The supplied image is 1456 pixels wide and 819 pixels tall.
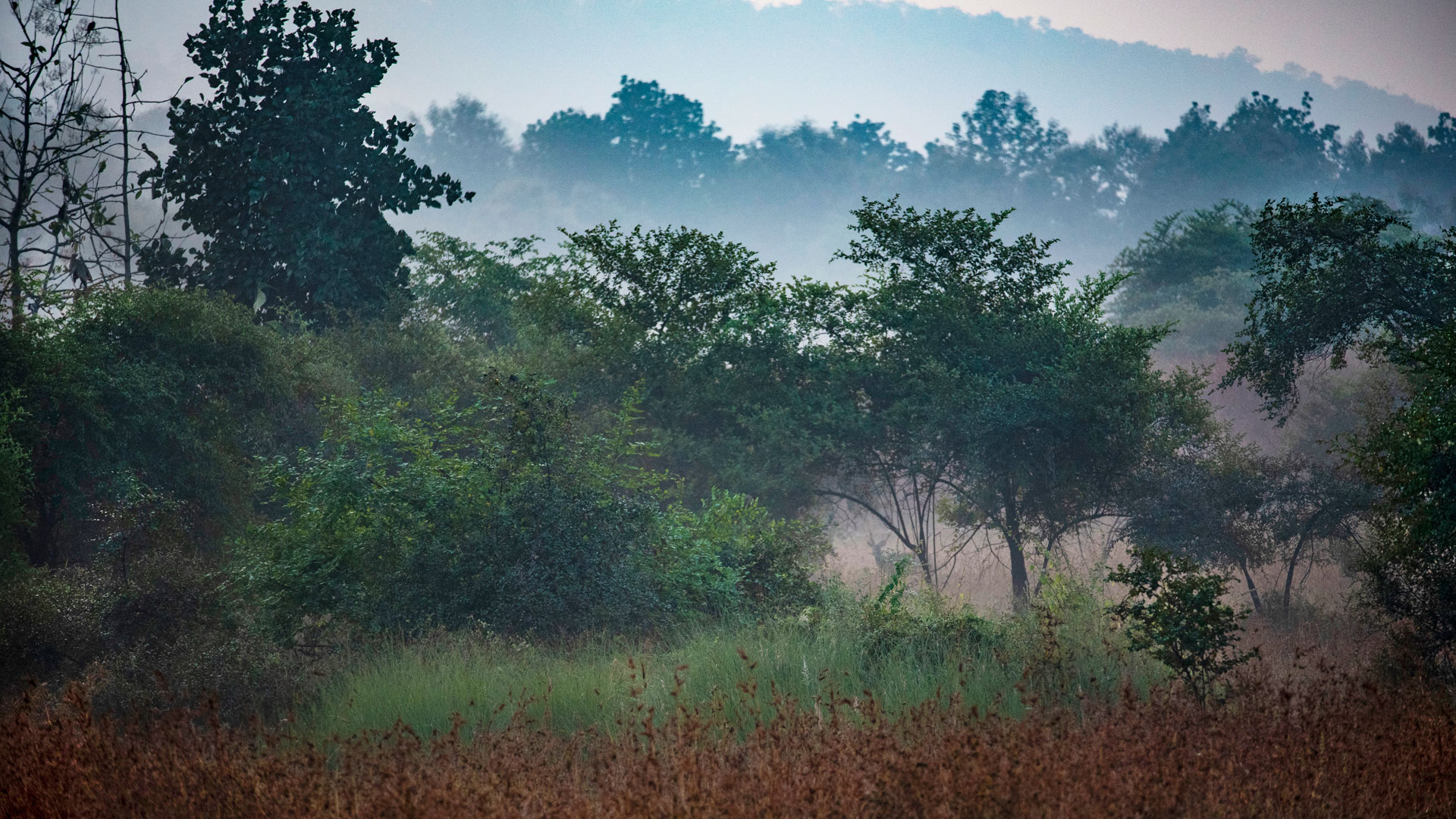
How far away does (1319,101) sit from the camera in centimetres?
15950

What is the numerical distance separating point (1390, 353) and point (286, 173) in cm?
2259

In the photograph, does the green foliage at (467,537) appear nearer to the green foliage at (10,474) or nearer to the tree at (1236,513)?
the green foliage at (10,474)

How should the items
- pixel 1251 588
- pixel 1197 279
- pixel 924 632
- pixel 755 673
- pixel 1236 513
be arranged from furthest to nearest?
pixel 1197 279, pixel 1236 513, pixel 1251 588, pixel 924 632, pixel 755 673

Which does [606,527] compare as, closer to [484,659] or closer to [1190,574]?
[484,659]

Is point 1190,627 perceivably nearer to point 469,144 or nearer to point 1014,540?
point 1014,540

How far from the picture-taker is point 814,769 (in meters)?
4.83

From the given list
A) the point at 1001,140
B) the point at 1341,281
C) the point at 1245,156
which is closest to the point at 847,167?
the point at 1001,140

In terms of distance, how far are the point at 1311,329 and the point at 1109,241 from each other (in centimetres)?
7720

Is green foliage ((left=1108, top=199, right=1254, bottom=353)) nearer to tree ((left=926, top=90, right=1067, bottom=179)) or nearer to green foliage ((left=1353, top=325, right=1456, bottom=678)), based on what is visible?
green foliage ((left=1353, top=325, right=1456, bottom=678))

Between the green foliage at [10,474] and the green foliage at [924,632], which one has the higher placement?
the green foliage at [10,474]

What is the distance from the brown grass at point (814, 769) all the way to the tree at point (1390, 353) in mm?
4586

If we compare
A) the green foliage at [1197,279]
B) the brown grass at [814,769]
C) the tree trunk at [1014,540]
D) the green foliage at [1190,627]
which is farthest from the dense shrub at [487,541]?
the green foliage at [1197,279]

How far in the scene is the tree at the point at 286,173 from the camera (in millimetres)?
22141

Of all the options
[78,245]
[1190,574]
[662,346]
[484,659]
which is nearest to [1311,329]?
[1190,574]
